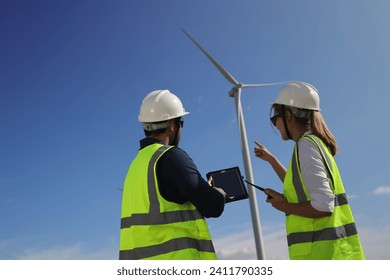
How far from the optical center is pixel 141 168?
19.3 feet

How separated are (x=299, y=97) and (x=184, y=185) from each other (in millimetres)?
2733

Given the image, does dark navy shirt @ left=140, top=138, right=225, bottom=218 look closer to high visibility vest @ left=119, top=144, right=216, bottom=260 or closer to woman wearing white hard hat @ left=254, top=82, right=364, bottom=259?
high visibility vest @ left=119, top=144, right=216, bottom=260

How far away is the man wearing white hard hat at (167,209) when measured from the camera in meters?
5.48

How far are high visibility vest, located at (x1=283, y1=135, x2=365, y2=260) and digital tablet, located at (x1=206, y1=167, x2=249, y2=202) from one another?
0.69 metres

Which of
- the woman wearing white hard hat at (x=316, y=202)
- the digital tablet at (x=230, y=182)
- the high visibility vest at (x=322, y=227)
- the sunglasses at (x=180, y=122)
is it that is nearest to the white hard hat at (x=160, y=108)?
the sunglasses at (x=180, y=122)

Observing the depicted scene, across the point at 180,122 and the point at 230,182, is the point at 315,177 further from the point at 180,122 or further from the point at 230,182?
the point at 180,122

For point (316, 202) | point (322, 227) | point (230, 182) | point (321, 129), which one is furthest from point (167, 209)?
point (321, 129)

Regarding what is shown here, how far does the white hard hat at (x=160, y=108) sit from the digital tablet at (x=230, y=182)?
3.87ft

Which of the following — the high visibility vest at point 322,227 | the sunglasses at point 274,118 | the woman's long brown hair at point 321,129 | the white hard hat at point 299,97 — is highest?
the white hard hat at point 299,97

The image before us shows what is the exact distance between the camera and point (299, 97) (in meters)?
6.93

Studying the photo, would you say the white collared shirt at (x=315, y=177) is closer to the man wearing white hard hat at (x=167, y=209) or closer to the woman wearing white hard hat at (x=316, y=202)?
the woman wearing white hard hat at (x=316, y=202)

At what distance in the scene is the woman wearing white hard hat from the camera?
568 cm

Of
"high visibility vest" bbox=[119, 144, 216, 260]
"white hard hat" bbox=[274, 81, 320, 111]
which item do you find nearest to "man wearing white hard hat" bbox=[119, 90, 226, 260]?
"high visibility vest" bbox=[119, 144, 216, 260]
